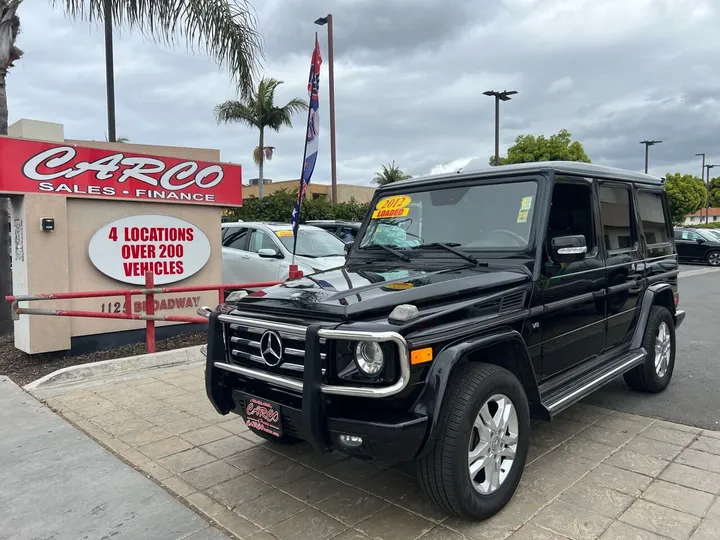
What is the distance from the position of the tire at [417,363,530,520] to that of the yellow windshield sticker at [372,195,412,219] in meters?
1.73

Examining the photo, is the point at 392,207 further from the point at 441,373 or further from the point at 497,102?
the point at 497,102

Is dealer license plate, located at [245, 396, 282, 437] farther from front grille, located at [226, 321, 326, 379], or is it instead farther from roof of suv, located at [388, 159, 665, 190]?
roof of suv, located at [388, 159, 665, 190]

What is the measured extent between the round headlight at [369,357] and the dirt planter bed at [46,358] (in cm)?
481

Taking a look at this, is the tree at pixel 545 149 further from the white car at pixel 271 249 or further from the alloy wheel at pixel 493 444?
the alloy wheel at pixel 493 444

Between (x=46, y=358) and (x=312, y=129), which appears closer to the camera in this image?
(x=46, y=358)

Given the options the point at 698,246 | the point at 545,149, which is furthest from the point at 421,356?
the point at 545,149

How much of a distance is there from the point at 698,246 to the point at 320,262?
2005 cm

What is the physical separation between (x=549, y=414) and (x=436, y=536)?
105 centimetres

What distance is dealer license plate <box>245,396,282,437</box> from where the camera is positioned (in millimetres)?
3152

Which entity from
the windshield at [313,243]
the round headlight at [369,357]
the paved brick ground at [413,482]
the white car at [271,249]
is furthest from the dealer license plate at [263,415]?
the windshield at [313,243]

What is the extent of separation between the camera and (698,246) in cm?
2322

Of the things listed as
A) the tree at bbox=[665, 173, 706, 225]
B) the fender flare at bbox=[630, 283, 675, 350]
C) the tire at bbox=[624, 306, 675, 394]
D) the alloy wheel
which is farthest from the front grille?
the tree at bbox=[665, 173, 706, 225]

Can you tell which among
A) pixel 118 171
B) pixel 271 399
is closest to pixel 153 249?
pixel 118 171

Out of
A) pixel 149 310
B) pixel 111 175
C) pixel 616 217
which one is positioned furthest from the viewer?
pixel 111 175
